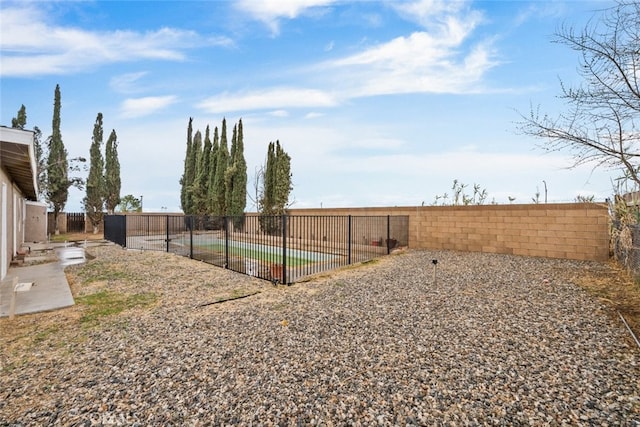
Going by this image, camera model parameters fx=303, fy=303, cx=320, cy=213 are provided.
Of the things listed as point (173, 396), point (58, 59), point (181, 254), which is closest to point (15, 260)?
point (181, 254)

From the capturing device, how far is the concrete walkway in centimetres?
489

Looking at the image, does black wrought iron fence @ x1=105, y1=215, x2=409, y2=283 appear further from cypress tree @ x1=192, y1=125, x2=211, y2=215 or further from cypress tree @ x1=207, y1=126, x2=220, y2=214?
cypress tree @ x1=192, y1=125, x2=211, y2=215

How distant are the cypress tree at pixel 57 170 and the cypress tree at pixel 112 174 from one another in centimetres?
220

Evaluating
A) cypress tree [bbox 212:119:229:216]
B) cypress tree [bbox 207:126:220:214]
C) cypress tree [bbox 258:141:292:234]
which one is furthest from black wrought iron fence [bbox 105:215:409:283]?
cypress tree [bbox 207:126:220:214]

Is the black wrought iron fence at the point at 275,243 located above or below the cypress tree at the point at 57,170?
below

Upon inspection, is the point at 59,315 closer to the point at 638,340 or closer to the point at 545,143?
the point at 638,340

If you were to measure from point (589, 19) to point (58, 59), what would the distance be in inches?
457

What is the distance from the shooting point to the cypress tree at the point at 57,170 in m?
19.3

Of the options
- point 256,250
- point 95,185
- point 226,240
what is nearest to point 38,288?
point 226,240

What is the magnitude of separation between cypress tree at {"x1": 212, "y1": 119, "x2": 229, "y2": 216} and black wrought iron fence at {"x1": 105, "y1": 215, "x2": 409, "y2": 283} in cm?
721

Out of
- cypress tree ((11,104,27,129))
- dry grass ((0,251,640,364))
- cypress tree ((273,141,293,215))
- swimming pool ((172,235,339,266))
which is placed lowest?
dry grass ((0,251,640,364))

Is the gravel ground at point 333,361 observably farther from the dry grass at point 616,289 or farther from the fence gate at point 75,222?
the fence gate at point 75,222

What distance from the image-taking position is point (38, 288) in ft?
19.9

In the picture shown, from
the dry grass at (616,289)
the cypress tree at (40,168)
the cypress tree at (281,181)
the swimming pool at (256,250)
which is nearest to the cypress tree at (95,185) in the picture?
the cypress tree at (40,168)
